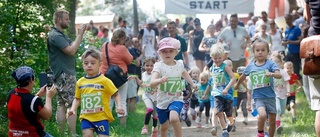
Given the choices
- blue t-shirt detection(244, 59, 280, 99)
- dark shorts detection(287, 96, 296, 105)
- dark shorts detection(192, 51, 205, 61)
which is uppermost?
blue t-shirt detection(244, 59, 280, 99)

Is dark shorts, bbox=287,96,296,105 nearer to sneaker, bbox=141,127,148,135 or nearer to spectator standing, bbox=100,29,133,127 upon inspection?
sneaker, bbox=141,127,148,135

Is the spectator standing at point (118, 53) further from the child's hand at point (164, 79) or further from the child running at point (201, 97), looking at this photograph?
the child's hand at point (164, 79)

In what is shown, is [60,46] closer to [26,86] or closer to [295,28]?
[26,86]

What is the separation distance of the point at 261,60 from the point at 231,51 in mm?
6854

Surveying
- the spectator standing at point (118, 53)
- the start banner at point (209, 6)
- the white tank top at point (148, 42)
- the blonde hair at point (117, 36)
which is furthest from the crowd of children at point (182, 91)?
the start banner at point (209, 6)

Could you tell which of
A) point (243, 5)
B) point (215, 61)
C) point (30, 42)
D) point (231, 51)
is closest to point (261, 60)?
point (215, 61)

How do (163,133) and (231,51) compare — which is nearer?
(163,133)

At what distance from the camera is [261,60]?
10781 mm

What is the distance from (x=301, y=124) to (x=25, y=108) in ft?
22.7

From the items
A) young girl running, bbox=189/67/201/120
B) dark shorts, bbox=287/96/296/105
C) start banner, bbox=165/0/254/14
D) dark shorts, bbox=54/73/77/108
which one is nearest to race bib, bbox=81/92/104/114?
dark shorts, bbox=54/73/77/108

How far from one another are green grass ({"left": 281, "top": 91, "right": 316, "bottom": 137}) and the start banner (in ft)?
18.1

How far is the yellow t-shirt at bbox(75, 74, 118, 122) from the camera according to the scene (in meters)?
9.02

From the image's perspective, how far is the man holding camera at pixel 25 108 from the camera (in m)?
7.89

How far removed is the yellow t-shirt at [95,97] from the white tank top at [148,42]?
1235 centimetres
